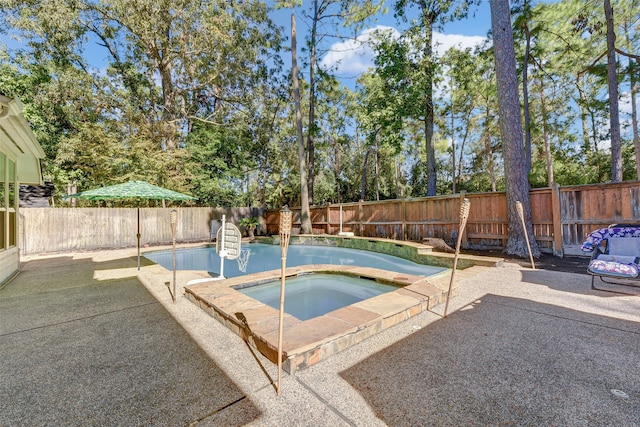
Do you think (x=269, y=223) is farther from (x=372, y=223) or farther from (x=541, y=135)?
(x=541, y=135)

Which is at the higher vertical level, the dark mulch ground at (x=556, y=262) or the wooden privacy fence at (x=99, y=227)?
the wooden privacy fence at (x=99, y=227)

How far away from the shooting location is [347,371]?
6.35 feet

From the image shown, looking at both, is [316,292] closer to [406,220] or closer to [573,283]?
[573,283]

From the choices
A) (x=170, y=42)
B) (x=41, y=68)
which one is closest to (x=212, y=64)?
(x=170, y=42)

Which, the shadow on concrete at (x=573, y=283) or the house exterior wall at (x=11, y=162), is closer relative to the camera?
the shadow on concrete at (x=573, y=283)

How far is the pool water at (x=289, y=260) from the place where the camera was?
6830 millimetres

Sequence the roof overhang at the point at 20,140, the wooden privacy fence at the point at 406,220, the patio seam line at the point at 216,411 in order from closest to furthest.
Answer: the patio seam line at the point at 216,411
the roof overhang at the point at 20,140
the wooden privacy fence at the point at 406,220

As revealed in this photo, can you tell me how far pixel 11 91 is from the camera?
10742 mm

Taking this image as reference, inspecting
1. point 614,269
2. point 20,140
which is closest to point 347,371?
point 614,269

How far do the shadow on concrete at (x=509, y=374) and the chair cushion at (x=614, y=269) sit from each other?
3.52 ft

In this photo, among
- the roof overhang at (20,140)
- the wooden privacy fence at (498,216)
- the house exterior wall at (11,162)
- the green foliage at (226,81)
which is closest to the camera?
the roof overhang at (20,140)

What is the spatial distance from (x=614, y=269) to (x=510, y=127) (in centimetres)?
416

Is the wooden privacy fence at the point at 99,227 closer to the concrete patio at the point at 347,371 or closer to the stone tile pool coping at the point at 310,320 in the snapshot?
the concrete patio at the point at 347,371

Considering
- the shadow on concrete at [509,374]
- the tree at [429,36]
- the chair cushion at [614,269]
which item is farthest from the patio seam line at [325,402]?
the tree at [429,36]
